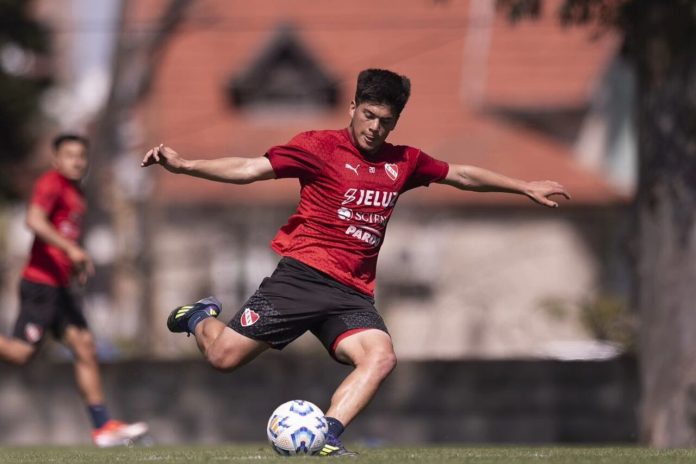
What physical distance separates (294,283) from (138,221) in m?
18.1

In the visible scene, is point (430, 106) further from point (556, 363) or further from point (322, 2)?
point (556, 363)

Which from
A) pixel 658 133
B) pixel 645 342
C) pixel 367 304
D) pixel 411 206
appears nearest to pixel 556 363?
pixel 645 342

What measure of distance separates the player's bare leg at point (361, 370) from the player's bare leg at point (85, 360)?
12.8 ft

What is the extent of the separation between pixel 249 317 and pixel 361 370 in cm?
76

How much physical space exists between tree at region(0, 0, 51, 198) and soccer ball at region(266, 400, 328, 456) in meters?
17.6

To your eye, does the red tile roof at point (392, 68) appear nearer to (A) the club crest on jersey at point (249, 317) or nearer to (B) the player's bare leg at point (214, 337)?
(B) the player's bare leg at point (214, 337)

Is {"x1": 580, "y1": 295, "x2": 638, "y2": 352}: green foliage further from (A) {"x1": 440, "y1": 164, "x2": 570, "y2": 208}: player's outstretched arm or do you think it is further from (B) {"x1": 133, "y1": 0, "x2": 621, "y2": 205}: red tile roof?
(B) {"x1": 133, "y1": 0, "x2": 621, "y2": 205}: red tile roof

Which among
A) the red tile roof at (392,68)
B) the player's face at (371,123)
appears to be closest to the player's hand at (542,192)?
the player's face at (371,123)

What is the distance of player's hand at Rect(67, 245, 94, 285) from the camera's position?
10664 millimetres

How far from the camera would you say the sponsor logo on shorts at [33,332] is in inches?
449

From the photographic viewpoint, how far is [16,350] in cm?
1140

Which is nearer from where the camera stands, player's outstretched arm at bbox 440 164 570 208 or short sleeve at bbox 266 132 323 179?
short sleeve at bbox 266 132 323 179

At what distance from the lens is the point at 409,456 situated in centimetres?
784

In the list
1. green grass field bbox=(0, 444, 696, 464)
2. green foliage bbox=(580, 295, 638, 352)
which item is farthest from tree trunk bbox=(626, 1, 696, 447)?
green grass field bbox=(0, 444, 696, 464)
